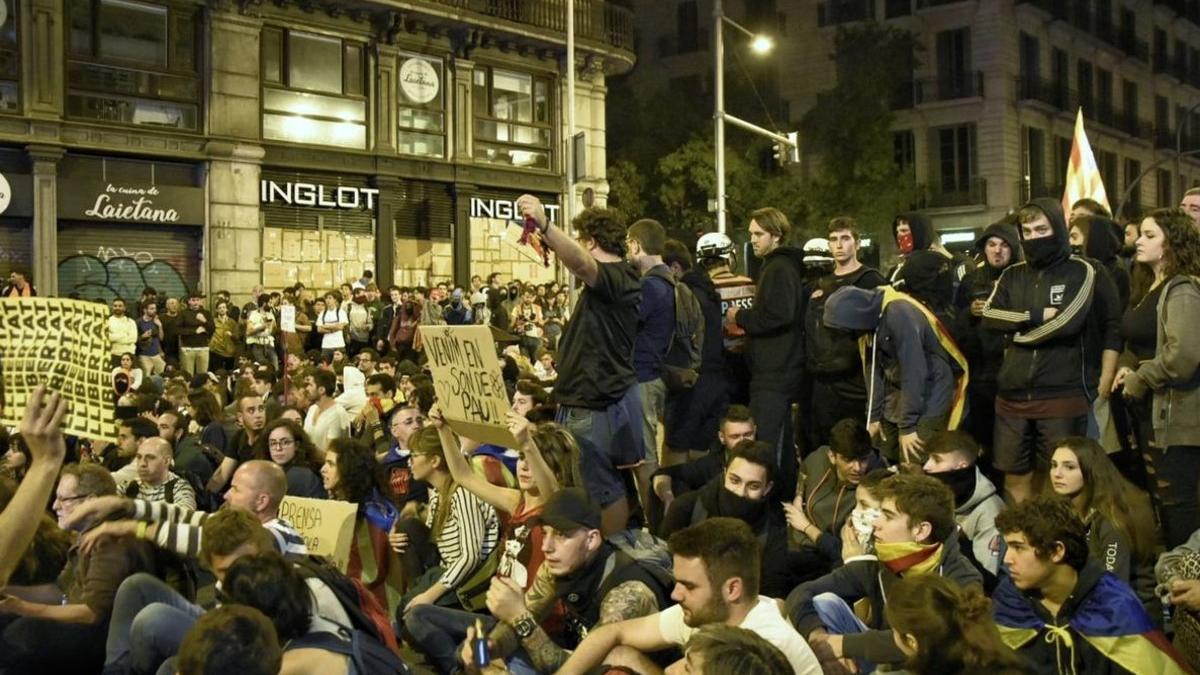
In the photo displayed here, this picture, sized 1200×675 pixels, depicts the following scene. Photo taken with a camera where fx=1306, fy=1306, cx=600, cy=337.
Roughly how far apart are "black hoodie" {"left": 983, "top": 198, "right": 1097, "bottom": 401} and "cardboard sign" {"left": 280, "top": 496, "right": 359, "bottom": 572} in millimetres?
3887

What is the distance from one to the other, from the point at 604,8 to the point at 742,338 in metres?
24.2

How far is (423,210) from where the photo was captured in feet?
94.1

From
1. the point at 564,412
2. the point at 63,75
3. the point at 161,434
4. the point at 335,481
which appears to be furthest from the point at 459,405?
the point at 63,75

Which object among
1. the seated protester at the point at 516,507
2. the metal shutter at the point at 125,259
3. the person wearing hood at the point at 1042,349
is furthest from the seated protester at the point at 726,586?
the metal shutter at the point at 125,259

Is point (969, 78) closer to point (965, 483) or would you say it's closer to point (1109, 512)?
point (965, 483)

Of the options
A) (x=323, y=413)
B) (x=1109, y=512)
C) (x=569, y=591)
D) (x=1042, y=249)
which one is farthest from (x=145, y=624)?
(x=323, y=413)

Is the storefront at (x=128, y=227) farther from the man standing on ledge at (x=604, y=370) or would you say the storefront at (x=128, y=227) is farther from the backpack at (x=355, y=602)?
the backpack at (x=355, y=602)

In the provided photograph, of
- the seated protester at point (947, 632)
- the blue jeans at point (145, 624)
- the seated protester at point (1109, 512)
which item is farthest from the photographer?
the seated protester at point (1109, 512)

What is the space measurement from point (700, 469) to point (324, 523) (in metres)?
2.29

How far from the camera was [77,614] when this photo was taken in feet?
19.2

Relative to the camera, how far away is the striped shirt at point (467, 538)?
727cm

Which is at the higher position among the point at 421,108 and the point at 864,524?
the point at 421,108

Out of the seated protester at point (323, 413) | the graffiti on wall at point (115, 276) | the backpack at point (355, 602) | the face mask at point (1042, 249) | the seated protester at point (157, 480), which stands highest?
the graffiti on wall at point (115, 276)

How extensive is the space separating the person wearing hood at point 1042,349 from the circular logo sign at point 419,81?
2237 centimetres
